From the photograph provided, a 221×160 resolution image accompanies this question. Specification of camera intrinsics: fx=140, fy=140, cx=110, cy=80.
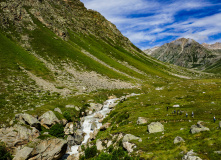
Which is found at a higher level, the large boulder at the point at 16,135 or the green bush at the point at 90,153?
the large boulder at the point at 16,135

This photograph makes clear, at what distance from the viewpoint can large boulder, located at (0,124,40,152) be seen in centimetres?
2634

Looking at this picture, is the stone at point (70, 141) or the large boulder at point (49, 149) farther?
the stone at point (70, 141)

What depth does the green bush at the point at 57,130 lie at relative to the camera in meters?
33.2

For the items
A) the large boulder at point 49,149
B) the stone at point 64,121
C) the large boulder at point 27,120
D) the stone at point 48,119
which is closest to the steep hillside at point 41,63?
the large boulder at point 27,120

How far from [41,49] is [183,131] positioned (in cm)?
11084

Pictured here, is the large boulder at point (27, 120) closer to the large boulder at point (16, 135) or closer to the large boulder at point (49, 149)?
the large boulder at point (16, 135)

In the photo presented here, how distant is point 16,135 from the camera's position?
27812mm

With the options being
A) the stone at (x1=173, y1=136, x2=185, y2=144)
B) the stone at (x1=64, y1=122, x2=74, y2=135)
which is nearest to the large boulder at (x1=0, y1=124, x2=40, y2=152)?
the stone at (x1=64, y1=122, x2=74, y2=135)

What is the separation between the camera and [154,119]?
106 feet

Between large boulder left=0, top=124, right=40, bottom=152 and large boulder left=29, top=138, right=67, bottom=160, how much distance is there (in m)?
4.16

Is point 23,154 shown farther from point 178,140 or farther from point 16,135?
point 178,140

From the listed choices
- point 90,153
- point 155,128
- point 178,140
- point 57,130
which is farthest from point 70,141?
point 178,140

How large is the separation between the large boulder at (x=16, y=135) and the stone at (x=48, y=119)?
180 inches

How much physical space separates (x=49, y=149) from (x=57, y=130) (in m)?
7.70
